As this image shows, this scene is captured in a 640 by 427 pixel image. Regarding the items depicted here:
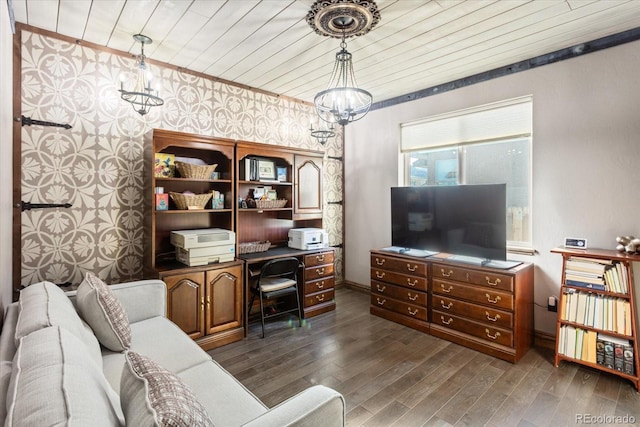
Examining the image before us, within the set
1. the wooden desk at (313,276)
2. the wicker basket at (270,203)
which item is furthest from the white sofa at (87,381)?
the wicker basket at (270,203)

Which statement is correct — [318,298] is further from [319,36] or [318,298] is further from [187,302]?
[319,36]

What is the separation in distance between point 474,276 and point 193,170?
2.78 m

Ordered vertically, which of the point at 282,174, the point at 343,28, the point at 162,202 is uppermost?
the point at 343,28

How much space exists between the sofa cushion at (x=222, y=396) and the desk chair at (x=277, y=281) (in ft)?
4.71

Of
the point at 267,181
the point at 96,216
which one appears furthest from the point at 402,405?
the point at 96,216

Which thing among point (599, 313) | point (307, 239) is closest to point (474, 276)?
point (599, 313)

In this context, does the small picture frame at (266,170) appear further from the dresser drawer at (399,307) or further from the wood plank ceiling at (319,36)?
the dresser drawer at (399,307)

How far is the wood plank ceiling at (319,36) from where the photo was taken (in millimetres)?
2125

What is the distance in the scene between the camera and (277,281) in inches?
132

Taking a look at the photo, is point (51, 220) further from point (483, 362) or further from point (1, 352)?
point (483, 362)

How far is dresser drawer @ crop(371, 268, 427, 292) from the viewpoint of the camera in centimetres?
329

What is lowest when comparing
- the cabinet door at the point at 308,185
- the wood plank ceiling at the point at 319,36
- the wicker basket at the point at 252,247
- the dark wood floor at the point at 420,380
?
Result: the dark wood floor at the point at 420,380

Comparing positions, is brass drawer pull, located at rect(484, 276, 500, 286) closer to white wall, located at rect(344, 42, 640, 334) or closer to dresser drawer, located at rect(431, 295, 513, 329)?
dresser drawer, located at rect(431, 295, 513, 329)

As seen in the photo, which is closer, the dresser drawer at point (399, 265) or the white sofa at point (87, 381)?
the white sofa at point (87, 381)
